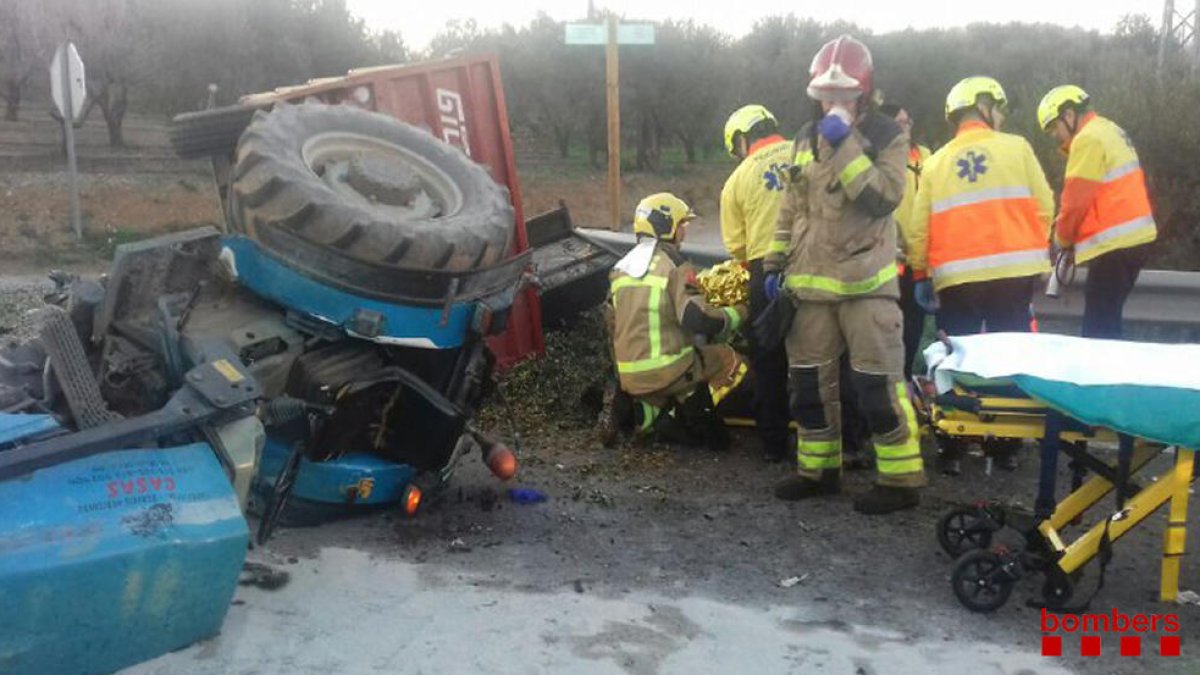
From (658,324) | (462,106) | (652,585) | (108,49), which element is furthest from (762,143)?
(108,49)

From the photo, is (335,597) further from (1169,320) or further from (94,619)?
(1169,320)

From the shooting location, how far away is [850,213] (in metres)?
5.14

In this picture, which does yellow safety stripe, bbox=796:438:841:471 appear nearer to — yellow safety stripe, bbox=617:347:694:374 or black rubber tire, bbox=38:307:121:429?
yellow safety stripe, bbox=617:347:694:374

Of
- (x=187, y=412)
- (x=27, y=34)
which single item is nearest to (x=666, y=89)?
(x=27, y=34)

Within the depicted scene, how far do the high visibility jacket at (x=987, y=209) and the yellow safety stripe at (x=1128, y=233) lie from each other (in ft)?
1.65

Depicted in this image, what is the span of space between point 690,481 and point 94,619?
3.02 m

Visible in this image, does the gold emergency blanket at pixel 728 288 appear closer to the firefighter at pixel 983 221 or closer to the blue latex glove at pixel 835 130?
the firefighter at pixel 983 221

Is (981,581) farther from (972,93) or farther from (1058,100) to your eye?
(1058,100)

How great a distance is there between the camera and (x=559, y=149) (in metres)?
29.5

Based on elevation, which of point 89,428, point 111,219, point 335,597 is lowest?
point 111,219

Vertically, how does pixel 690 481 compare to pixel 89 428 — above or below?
below

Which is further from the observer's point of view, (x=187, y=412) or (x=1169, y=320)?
(x=1169, y=320)

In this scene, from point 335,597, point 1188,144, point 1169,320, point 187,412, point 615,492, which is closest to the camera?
point 187,412

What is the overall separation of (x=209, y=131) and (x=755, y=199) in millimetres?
2681
